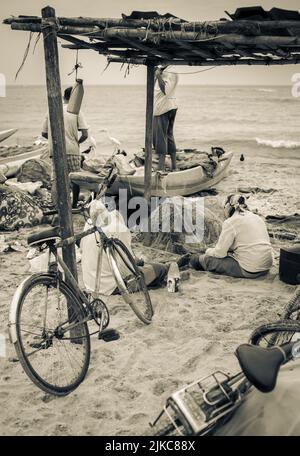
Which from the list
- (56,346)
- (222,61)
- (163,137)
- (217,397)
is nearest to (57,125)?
(56,346)

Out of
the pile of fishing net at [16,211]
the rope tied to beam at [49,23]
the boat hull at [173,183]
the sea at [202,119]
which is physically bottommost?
the sea at [202,119]

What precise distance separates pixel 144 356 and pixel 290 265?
254 centimetres

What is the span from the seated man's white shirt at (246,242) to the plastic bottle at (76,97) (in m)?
3.85

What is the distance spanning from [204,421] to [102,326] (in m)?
2.24

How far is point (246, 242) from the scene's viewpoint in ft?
19.3

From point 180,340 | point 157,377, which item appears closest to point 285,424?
point 157,377

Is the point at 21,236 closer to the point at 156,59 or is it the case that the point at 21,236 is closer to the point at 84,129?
the point at 84,129

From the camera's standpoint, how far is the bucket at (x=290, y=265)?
19.1ft

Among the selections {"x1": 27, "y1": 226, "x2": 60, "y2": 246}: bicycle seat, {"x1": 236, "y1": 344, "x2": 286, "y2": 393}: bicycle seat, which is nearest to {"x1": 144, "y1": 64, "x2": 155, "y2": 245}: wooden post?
{"x1": 27, "y1": 226, "x2": 60, "y2": 246}: bicycle seat

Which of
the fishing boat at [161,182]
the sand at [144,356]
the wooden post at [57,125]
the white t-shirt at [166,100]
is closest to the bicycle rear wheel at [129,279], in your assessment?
the sand at [144,356]

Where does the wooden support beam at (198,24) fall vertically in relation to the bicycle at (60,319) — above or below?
above

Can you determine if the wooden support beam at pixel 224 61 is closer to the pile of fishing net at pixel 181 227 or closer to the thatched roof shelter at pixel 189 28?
the pile of fishing net at pixel 181 227

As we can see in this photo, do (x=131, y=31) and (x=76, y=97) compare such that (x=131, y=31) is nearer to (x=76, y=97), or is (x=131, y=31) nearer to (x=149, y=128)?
(x=149, y=128)

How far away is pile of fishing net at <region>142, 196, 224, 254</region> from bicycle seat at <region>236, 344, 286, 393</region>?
15.6 ft
